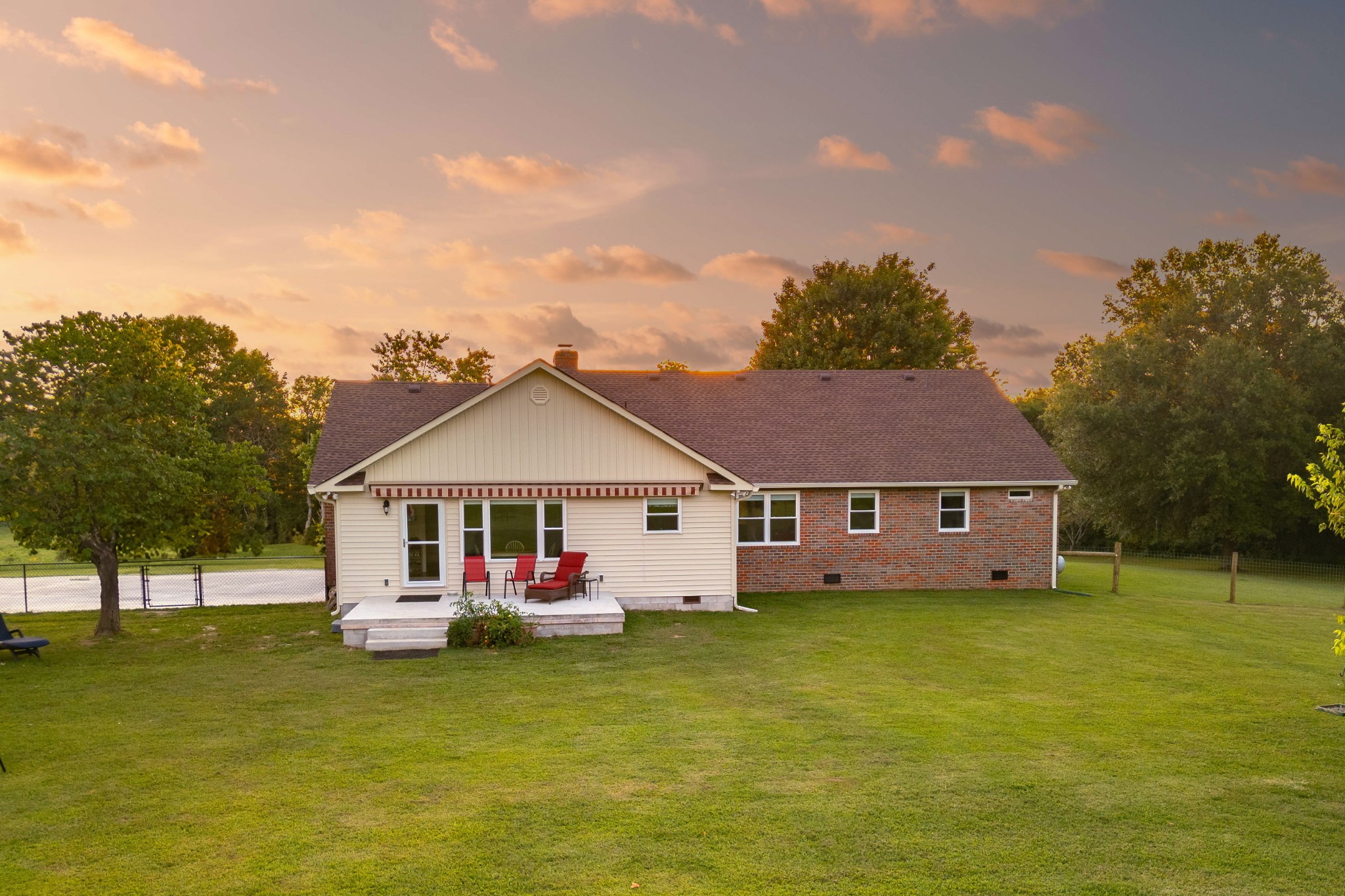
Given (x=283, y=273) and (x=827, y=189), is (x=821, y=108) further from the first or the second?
(x=283, y=273)

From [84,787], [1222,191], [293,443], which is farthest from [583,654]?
[293,443]

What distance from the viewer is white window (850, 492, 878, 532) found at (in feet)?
71.1

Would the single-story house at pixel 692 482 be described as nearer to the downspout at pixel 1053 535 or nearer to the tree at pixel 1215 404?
the downspout at pixel 1053 535

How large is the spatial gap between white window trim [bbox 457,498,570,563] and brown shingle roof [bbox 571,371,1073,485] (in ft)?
16.8

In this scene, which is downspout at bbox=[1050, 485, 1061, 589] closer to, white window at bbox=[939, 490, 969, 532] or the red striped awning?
white window at bbox=[939, 490, 969, 532]

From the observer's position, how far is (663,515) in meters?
18.5

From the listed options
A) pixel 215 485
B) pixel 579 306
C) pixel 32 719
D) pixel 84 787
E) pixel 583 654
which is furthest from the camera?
pixel 579 306

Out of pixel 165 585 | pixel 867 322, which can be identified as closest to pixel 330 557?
pixel 165 585

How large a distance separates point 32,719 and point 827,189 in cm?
2283

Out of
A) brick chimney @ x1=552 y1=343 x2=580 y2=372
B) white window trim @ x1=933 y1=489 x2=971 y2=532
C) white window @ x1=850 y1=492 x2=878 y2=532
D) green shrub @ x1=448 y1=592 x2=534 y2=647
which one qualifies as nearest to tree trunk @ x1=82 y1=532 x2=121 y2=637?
green shrub @ x1=448 y1=592 x2=534 y2=647

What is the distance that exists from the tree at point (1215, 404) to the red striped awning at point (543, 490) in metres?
27.2

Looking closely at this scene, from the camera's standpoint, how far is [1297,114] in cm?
2333

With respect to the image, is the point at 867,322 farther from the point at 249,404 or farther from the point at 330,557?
the point at 249,404

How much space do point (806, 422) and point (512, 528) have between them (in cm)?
1010
